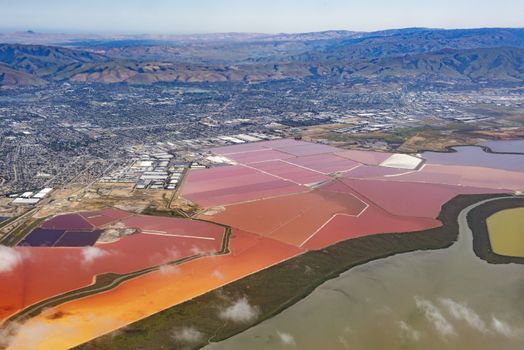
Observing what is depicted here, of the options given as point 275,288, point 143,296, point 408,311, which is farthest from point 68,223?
point 408,311

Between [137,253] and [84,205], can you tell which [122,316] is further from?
[84,205]

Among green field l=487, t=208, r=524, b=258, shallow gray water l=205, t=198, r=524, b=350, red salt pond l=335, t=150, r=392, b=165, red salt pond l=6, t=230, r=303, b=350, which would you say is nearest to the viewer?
red salt pond l=6, t=230, r=303, b=350

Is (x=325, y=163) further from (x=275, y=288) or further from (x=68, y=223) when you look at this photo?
(x=68, y=223)

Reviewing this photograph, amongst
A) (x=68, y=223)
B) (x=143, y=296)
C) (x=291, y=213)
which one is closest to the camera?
(x=143, y=296)

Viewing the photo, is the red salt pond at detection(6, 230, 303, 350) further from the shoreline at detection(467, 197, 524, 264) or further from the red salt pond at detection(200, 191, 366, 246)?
the shoreline at detection(467, 197, 524, 264)

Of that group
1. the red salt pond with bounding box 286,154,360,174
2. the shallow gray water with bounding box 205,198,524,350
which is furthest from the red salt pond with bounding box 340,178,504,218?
the shallow gray water with bounding box 205,198,524,350

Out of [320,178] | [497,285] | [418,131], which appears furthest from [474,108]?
[497,285]

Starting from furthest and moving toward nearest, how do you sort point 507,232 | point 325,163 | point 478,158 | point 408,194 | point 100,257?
point 478,158
point 325,163
point 408,194
point 507,232
point 100,257
